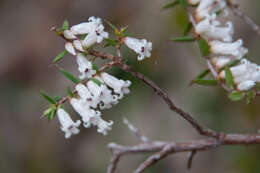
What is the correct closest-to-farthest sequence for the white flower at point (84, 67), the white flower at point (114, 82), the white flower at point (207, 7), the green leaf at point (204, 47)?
the white flower at point (84, 67) < the white flower at point (114, 82) < the green leaf at point (204, 47) < the white flower at point (207, 7)

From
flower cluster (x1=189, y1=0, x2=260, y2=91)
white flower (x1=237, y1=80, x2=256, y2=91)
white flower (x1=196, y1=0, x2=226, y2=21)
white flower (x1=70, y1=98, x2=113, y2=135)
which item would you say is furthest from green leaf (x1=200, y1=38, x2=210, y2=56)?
white flower (x1=70, y1=98, x2=113, y2=135)

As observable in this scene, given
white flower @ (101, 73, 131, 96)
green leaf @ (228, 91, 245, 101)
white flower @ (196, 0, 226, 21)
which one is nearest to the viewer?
white flower @ (101, 73, 131, 96)

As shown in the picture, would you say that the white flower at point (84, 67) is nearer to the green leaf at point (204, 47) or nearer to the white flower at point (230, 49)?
the green leaf at point (204, 47)

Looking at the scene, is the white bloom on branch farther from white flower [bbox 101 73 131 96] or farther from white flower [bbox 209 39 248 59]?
white flower [bbox 101 73 131 96]

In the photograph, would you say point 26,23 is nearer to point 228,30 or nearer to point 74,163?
point 74,163

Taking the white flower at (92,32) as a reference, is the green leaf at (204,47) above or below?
below

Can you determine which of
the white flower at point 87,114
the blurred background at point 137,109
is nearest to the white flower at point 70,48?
the white flower at point 87,114

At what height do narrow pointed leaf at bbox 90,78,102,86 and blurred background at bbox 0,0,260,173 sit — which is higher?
narrow pointed leaf at bbox 90,78,102,86
